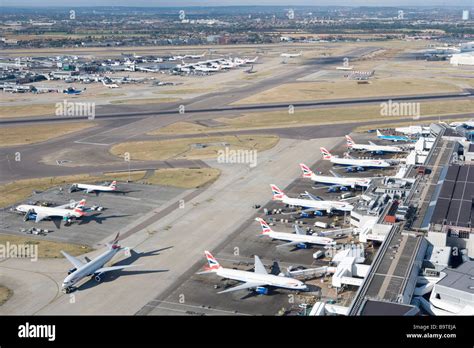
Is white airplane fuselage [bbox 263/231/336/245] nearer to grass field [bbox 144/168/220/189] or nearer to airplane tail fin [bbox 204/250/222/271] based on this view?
airplane tail fin [bbox 204/250/222/271]

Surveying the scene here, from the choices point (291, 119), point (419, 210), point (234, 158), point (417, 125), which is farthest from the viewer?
point (291, 119)

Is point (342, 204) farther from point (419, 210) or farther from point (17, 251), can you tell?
point (17, 251)

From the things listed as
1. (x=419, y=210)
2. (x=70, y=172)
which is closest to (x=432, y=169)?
(x=419, y=210)

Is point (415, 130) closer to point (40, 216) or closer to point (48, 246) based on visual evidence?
point (40, 216)

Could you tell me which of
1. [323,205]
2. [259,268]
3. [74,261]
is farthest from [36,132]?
[259,268]

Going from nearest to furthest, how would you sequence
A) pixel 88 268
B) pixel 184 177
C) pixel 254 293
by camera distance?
pixel 254 293
pixel 88 268
pixel 184 177

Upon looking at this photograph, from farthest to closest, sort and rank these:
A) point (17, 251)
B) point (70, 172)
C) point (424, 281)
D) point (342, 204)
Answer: point (70, 172) < point (342, 204) < point (17, 251) < point (424, 281)
